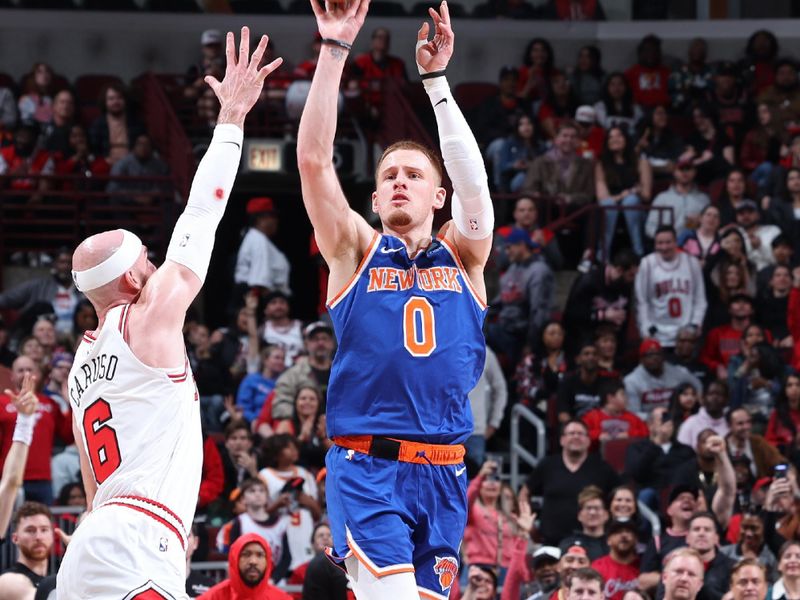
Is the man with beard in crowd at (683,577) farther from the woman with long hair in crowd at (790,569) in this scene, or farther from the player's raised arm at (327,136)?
the player's raised arm at (327,136)

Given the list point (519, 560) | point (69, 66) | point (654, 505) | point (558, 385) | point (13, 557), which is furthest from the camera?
point (69, 66)

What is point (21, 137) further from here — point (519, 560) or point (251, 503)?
point (519, 560)

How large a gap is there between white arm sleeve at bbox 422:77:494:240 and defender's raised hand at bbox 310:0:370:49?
454 millimetres

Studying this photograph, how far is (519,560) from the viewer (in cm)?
1158

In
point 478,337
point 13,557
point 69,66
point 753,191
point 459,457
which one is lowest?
point 13,557

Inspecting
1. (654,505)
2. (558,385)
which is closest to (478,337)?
(654,505)

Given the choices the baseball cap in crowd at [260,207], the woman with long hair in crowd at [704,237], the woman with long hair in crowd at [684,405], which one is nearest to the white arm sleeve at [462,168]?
the woman with long hair in crowd at [684,405]

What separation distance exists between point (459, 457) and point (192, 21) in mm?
17280

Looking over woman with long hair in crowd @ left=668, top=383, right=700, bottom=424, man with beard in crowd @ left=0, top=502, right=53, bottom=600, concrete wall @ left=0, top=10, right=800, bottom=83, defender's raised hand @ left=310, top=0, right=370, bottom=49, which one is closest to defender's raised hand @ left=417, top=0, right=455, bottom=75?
defender's raised hand @ left=310, top=0, right=370, bottom=49

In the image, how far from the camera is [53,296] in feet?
55.7

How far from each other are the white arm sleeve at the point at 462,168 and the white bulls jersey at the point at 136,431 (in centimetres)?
145

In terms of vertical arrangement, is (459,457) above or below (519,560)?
above

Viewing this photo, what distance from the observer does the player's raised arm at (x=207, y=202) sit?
20.7 feet

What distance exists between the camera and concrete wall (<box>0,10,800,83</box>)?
2289cm
